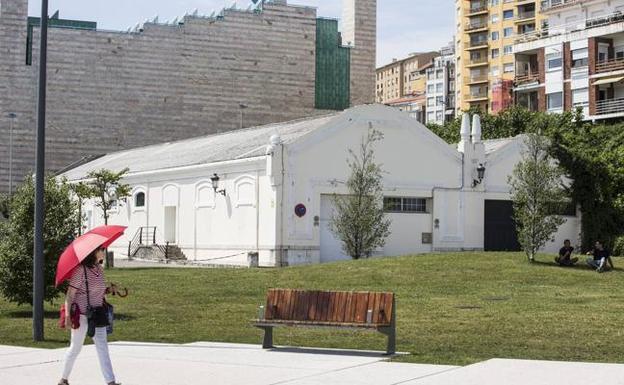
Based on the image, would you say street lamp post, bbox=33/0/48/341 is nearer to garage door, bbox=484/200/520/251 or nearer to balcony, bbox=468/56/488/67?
garage door, bbox=484/200/520/251

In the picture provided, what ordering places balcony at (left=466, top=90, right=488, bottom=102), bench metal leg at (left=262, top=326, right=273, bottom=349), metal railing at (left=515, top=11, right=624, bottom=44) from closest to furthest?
bench metal leg at (left=262, top=326, right=273, bottom=349) → metal railing at (left=515, top=11, right=624, bottom=44) → balcony at (left=466, top=90, right=488, bottom=102)

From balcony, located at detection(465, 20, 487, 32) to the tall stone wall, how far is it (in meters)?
25.6

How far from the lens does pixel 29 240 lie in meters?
20.8

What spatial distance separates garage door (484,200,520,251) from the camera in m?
43.9

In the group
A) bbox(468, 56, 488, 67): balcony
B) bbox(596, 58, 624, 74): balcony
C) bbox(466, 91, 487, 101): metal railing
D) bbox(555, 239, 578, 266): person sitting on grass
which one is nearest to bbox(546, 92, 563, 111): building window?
bbox(596, 58, 624, 74): balcony

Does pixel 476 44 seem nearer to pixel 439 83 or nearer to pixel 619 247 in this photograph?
pixel 439 83

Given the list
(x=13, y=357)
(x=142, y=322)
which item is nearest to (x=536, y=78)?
(x=142, y=322)

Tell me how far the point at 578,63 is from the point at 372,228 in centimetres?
4176

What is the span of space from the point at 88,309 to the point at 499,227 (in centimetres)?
3475

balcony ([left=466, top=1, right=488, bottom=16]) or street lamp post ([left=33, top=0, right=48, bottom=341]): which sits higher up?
balcony ([left=466, top=1, right=488, bottom=16])

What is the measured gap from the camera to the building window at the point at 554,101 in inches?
2936

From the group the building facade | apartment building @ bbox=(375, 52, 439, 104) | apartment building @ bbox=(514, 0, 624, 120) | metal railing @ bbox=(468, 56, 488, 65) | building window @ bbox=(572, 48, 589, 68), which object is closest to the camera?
apartment building @ bbox=(514, 0, 624, 120)

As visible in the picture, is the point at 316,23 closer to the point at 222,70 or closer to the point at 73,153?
the point at 222,70

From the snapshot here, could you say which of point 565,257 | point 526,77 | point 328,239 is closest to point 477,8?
point 526,77
